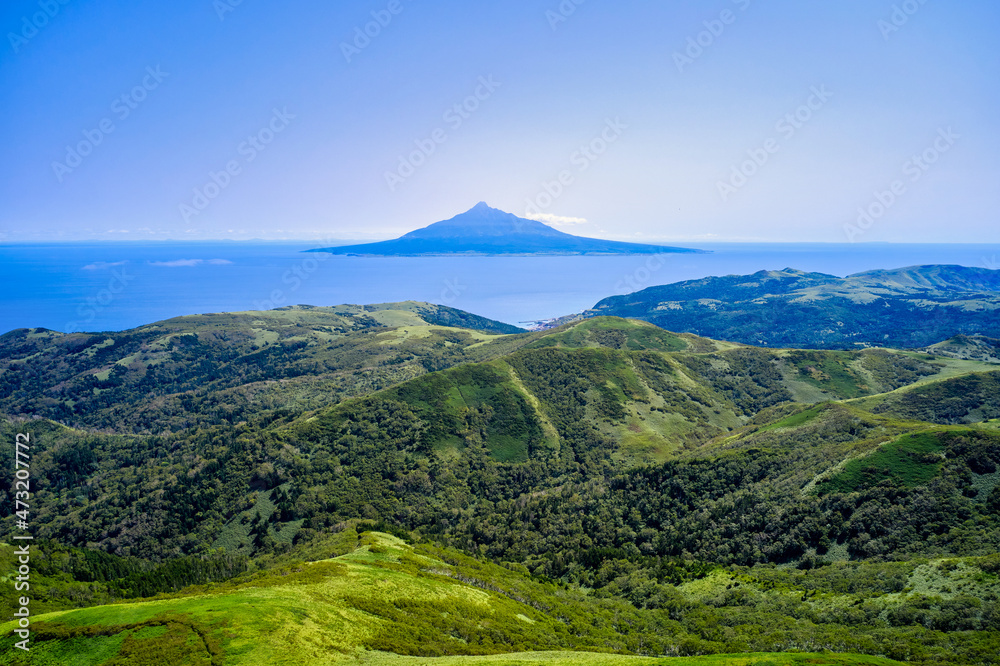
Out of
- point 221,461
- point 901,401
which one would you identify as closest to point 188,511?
point 221,461

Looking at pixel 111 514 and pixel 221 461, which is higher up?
pixel 221 461

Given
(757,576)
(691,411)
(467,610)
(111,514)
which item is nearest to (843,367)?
(691,411)

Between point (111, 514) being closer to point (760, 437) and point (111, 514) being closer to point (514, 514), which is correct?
point (514, 514)

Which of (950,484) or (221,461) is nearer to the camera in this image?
(950,484)

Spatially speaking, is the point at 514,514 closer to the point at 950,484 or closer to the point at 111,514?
the point at 950,484

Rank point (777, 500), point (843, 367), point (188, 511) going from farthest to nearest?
point (843, 367), point (188, 511), point (777, 500)

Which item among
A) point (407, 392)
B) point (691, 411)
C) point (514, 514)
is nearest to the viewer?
point (514, 514)

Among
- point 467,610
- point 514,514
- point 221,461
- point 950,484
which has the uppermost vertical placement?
point 950,484

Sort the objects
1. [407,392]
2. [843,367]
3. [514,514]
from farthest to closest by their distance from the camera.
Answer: [843,367], [407,392], [514,514]

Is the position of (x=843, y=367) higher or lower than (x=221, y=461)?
higher
